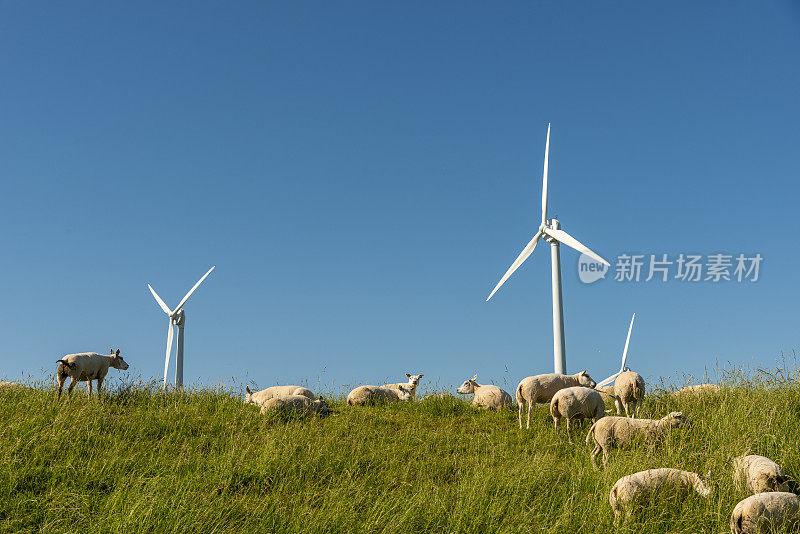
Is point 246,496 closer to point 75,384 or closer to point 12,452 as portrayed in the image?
point 12,452

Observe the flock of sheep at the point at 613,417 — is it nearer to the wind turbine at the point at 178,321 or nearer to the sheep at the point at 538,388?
the sheep at the point at 538,388

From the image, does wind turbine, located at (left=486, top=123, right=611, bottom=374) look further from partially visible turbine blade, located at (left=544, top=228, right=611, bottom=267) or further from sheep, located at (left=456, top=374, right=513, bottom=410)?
sheep, located at (left=456, top=374, right=513, bottom=410)

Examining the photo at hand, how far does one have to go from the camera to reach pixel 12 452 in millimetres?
9984

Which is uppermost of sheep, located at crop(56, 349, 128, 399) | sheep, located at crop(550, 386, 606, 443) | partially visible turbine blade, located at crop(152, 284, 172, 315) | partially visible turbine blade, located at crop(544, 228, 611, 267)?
partially visible turbine blade, located at crop(544, 228, 611, 267)

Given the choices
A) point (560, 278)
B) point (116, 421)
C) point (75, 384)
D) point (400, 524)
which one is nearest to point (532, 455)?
point (400, 524)

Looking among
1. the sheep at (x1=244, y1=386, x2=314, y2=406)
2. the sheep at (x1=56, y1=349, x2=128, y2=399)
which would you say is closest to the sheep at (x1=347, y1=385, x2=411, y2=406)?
the sheep at (x1=244, y1=386, x2=314, y2=406)

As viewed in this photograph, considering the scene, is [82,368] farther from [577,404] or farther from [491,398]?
[577,404]

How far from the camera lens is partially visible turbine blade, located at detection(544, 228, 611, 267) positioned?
26.8m

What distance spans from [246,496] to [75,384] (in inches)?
350

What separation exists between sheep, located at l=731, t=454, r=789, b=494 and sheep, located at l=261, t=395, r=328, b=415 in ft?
31.2

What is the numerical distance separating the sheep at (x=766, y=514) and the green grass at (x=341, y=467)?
594 millimetres

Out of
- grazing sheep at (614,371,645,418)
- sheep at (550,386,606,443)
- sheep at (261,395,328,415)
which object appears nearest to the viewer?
sheep at (550,386,606,443)

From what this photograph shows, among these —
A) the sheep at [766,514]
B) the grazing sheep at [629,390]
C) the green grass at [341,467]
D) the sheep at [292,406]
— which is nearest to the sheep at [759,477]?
the green grass at [341,467]

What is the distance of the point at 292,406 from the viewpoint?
14.8 m
